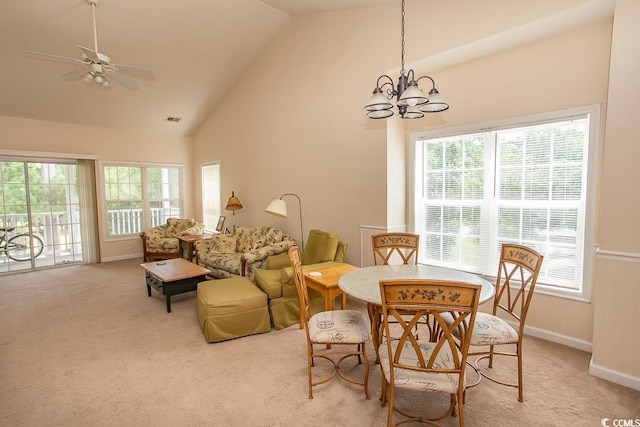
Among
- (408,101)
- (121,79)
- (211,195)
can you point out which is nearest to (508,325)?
(408,101)

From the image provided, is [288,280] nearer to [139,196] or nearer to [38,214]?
[139,196]

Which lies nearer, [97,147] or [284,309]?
[284,309]

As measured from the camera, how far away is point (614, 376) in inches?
87.9

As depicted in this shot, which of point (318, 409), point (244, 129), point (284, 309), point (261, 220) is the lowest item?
point (318, 409)

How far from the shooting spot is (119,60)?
14.8ft

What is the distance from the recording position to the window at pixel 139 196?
20.9ft

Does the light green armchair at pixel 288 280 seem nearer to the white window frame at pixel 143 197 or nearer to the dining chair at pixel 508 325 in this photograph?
the dining chair at pixel 508 325

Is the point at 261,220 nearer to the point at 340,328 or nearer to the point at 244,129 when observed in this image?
the point at 244,129

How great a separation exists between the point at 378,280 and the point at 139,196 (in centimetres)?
621

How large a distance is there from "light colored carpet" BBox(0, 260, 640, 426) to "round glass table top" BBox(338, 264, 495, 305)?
738mm

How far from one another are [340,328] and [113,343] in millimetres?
2277

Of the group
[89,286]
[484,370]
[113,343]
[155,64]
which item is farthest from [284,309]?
[155,64]

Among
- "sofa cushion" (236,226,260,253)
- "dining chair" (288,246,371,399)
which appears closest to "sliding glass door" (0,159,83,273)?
"sofa cushion" (236,226,260,253)

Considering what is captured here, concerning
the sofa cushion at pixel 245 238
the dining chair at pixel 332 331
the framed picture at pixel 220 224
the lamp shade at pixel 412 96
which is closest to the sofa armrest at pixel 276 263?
the sofa cushion at pixel 245 238
